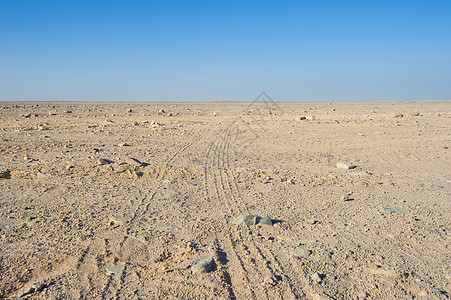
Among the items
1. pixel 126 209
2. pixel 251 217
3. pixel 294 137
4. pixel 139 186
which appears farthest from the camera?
pixel 294 137

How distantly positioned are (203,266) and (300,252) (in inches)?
45.5

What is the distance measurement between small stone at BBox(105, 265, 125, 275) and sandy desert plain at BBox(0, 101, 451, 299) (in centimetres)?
2

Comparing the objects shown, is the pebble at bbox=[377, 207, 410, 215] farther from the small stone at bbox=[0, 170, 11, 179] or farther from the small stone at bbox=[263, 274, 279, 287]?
the small stone at bbox=[0, 170, 11, 179]

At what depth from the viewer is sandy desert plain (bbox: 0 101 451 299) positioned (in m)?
3.52

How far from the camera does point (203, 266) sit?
3715 millimetres

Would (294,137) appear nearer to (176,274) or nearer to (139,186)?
(139,186)

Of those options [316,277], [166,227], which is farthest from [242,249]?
[166,227]

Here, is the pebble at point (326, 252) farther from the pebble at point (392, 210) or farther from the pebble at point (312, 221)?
the pebble at point (392, 210)

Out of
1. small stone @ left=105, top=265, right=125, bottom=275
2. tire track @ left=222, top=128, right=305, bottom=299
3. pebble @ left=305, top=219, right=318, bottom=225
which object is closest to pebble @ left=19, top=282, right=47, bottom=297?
small stone @ left=105, top=265, right=125, bottom=275

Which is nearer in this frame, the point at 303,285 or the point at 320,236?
the point at 303,285

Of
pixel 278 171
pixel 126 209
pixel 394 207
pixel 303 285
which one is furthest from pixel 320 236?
pixel 278 171

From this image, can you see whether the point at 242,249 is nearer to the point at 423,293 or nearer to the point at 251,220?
the point at 251,220

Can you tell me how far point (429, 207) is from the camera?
5.76 metres

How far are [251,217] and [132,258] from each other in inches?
66.1
